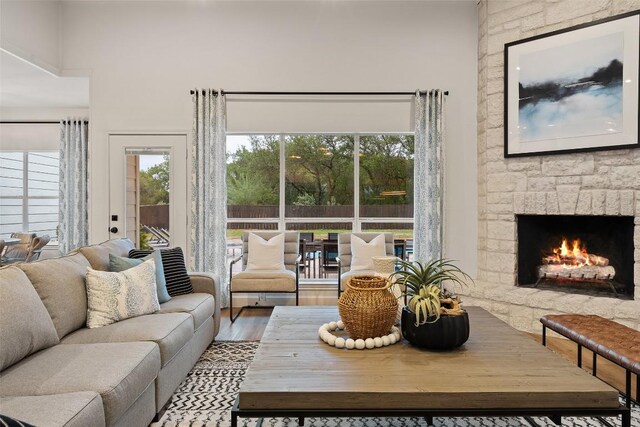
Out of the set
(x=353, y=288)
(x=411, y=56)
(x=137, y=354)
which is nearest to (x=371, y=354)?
(x=353, y=288)

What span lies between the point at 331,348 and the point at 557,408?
3.17ft

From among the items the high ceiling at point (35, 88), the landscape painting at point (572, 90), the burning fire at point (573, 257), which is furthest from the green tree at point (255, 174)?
the burning fire at point (573, 257)

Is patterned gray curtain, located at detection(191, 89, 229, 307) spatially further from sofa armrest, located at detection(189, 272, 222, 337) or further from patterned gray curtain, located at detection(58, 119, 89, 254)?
patterned gray curtain, located at detection(58, 119, 89, 254)

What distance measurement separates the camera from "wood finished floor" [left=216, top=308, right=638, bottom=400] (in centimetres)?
280

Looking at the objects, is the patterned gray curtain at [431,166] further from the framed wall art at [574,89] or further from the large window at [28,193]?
the large window at [28,193]

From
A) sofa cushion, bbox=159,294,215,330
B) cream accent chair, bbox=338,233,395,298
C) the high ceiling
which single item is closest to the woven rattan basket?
sofa cushion, bbox=159,294,215,330

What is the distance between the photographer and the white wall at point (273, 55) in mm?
4742

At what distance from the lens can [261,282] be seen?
13.5 feet

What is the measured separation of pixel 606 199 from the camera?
360 centimetres

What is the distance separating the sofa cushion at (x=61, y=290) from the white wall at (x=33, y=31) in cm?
281

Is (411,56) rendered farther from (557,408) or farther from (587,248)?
(557,408)

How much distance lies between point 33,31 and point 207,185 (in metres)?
2.41

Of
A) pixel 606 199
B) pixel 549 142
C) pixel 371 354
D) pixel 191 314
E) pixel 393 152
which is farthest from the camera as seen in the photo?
pixel 393 152

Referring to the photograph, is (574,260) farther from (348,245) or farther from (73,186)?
(73,186)
